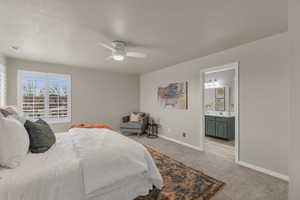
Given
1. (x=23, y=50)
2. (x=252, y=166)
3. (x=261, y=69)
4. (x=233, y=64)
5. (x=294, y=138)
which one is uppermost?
(x=23, y=50)

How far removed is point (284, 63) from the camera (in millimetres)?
2387

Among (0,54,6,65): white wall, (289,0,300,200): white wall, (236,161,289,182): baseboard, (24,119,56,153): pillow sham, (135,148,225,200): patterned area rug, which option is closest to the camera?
(289,0,300,200): white wall

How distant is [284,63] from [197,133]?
2.35m

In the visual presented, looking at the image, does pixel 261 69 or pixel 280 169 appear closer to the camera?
pixel 280 169

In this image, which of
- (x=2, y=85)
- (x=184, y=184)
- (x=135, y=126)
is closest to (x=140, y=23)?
(x=184, y=184)

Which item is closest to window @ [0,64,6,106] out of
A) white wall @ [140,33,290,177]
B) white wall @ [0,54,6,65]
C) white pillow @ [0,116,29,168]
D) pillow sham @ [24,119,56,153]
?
white wall @ [0,54,6,65]

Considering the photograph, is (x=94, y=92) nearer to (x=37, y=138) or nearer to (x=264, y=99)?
(x=37, y=138)

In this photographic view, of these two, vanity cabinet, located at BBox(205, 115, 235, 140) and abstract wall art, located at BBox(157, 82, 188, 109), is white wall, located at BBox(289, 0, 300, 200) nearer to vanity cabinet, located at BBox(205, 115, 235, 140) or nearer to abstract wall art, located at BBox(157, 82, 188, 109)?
abstract wall art, located at BBox(157, 82, 188, 109)

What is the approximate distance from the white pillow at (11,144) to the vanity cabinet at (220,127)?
4938 millimetres

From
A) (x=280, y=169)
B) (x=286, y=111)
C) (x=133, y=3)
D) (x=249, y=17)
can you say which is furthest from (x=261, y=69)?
(x=133, y=3)

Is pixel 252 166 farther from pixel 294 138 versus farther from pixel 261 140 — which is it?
pixel 294 138

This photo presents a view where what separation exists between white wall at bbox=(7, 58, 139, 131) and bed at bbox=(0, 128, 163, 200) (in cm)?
324

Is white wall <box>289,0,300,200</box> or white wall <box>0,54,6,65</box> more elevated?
white wall <box>0,54,6,65</box>

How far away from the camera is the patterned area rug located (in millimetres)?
1910
